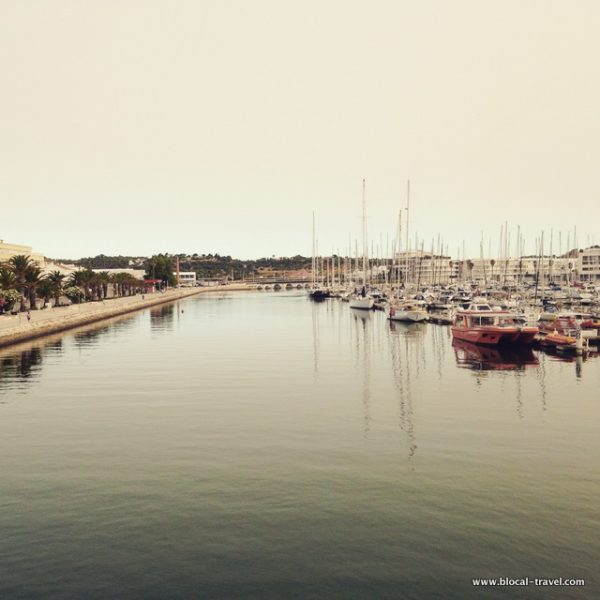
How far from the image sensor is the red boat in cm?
5644

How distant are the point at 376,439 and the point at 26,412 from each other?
18.6 meters

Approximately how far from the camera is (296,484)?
20.8 meters

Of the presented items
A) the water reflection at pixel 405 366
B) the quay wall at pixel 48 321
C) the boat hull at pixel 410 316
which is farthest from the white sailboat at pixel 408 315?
the quay wall at pixel 48 321

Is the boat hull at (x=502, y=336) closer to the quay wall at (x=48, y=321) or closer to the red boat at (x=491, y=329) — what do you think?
the red boat at (x=491, y=329)

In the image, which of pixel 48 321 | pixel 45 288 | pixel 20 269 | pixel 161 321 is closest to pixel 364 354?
pixel 48 321

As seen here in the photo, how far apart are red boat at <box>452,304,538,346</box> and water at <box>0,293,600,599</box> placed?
1196 cm

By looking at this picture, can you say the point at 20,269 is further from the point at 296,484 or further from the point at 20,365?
the point at 296,484

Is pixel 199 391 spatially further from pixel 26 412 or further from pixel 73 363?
pixel 73 363

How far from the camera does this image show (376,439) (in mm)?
26828

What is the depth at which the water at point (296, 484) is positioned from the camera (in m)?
14.7

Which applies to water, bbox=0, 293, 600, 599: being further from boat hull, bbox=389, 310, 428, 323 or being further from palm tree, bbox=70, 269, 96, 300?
palm tree, bbox=70, 269, 96, 300

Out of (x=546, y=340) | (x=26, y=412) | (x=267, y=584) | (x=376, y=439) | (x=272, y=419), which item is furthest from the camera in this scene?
(x=546, y=340)

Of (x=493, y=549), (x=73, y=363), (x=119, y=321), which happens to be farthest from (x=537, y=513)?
(x=119, y=321)

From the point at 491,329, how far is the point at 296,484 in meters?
41.0
